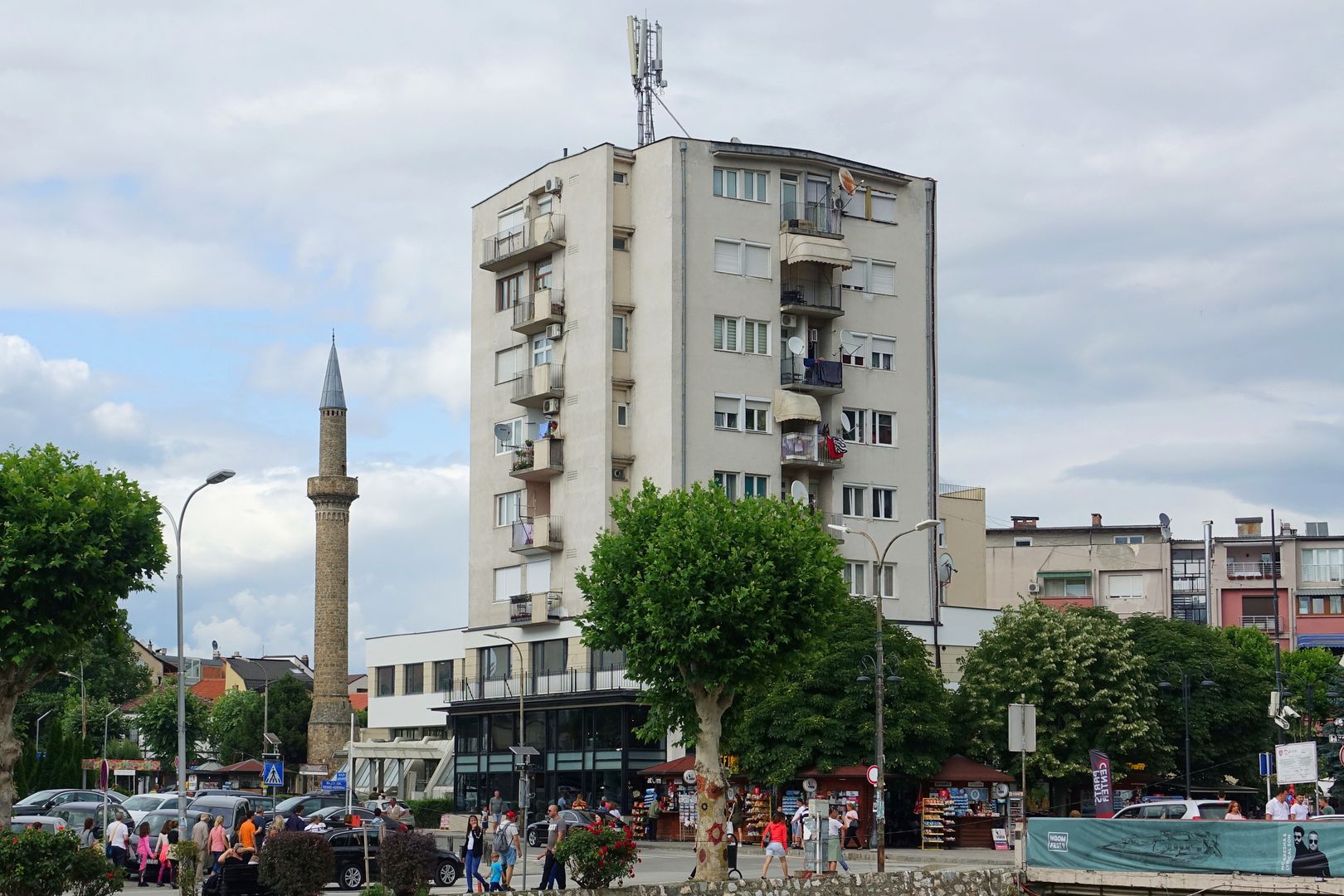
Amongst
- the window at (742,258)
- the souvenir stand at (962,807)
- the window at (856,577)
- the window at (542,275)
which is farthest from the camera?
Result: the window at (542,275)

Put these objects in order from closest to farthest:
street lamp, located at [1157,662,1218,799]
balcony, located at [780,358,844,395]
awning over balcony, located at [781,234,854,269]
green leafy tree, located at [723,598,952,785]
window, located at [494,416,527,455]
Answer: green leafy tree, located at [723,598,952,785], street lamp, located at [1157,662,1218,799], awning over balcony, located at [781,234,854,269], balcony, located at [780,358,844,395], window, located at [494,416,527,455]

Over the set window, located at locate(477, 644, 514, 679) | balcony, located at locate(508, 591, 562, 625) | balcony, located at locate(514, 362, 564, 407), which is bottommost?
window, located at locate(477, 644, 514, 679)

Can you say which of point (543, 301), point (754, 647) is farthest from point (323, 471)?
point (754, 647)

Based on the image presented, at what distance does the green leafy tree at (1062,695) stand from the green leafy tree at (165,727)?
77.0 m

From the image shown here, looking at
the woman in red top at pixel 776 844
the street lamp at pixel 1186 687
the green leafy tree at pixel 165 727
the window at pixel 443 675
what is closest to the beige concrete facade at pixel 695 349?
the window at pixel 443 675

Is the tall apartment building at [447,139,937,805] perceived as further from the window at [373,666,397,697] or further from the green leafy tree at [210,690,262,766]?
the green leafy tree at [210,690,262,766]

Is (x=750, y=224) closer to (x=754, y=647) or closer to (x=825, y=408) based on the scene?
(x=825, y=408)

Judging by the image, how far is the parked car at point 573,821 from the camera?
47.6 meters

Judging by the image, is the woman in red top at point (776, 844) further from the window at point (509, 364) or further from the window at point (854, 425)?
the window at point (509, 364)

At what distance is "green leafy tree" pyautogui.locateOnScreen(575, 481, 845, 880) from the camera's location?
39.6 metres

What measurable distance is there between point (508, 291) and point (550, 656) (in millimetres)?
16454

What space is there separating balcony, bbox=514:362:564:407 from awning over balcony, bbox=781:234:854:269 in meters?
10.6

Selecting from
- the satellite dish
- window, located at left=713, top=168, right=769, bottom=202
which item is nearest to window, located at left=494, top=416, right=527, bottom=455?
window, located at left=713, top=168, right=769, bottom=202

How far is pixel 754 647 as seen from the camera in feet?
129
